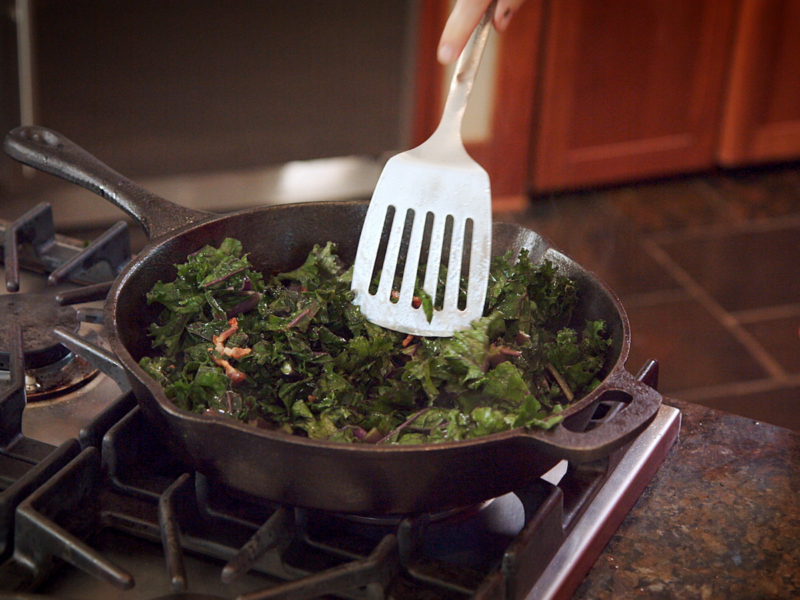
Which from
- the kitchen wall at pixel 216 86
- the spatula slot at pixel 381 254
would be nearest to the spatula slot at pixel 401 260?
the spatula slot at pixel 381 254

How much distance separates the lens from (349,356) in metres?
0.95

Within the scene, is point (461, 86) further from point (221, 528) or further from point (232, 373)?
point (221, 528)

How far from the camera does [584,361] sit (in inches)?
36.1

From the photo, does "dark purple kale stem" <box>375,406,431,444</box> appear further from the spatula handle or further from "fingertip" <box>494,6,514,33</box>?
"fingertip" <box>494,6,514,33</box>

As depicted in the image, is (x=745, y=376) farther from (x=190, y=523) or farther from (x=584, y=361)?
(x=190, y=523)

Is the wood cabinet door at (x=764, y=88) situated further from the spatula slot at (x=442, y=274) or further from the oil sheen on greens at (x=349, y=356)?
the oil sheen on greens at (x=349, y=356)

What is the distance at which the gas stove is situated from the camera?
721 millimetres

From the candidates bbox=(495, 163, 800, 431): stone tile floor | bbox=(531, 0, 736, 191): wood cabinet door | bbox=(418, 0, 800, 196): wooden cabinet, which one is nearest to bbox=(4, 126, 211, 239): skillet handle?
bbox=(495, 163, 800, 431): stone tile floor

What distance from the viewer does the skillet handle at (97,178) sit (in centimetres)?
103

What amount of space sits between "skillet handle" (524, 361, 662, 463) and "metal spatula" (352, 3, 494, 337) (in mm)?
246

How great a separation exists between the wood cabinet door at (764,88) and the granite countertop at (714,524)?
103 inches

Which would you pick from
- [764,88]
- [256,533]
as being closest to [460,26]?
[256,533]

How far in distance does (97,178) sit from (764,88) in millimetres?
2932

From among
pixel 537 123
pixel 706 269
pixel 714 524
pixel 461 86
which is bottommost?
pixel 706 269
